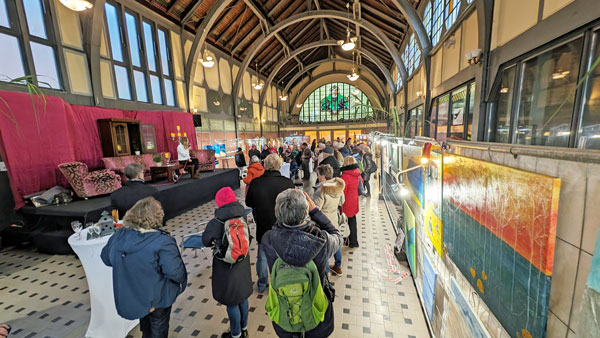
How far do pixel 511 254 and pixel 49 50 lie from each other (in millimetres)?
8630

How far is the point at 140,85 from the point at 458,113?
976 cm

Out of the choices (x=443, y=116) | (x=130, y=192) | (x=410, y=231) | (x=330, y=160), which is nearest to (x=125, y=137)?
(x=130, y=192)

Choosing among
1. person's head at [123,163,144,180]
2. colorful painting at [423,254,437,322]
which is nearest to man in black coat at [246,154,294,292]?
person's head at [123,163,144,180]

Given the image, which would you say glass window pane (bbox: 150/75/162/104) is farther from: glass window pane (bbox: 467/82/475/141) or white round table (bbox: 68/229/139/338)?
glass window pane (bbox: 467/82/475/141)

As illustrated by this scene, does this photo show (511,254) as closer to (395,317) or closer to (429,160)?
(429,160)

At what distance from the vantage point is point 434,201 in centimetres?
182

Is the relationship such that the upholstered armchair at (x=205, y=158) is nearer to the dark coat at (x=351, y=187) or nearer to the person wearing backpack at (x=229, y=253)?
the dark coat at (x=351, y=187)

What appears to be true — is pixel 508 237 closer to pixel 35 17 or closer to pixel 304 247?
pixel 304 247

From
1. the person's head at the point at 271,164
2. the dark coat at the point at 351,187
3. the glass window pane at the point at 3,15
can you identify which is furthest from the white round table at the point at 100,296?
the glass window pane at the point at 3,15

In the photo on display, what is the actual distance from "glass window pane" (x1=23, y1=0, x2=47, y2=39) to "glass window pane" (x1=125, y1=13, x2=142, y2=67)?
2.21 meters

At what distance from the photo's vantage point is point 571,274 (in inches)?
27.9

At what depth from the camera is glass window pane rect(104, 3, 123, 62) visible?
6.64 metres

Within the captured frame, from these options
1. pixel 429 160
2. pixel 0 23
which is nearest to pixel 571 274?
pixel 429 160

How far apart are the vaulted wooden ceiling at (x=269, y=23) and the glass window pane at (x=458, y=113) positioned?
555 centimetres
